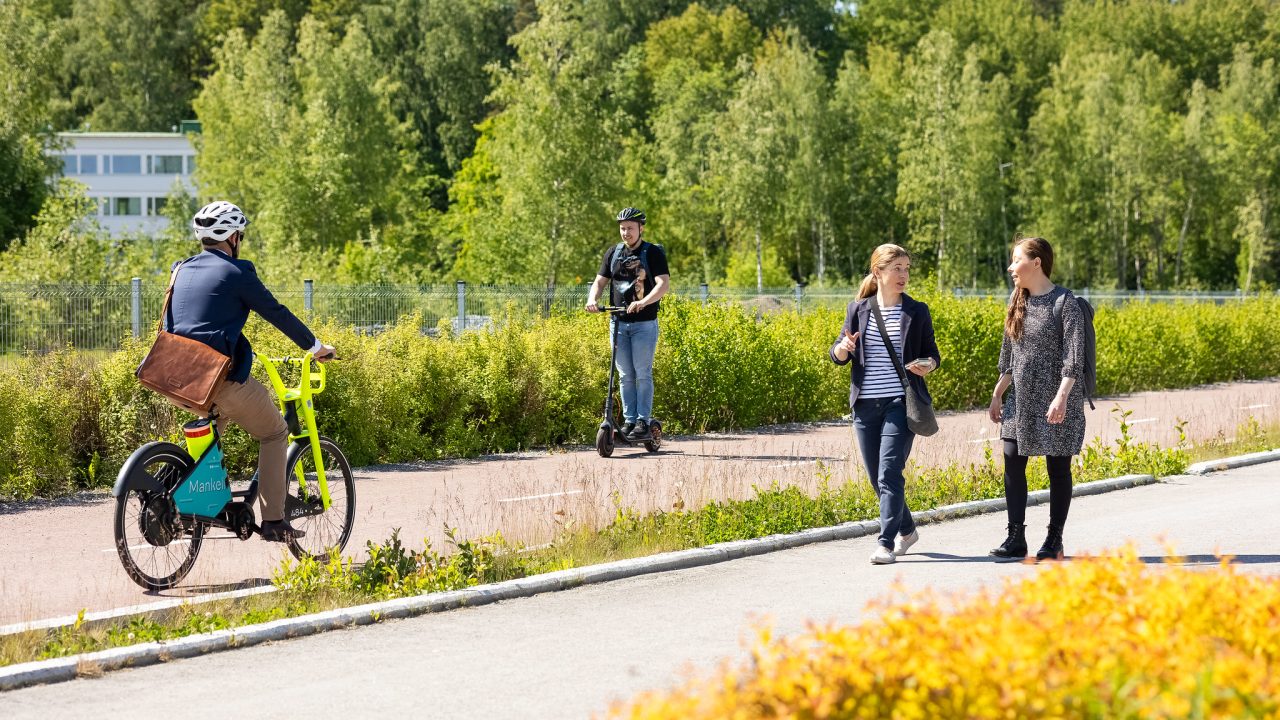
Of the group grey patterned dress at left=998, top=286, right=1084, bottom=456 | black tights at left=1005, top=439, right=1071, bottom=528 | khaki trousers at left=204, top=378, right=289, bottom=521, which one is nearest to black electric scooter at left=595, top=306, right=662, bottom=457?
black tights at left=1005, top=439, right=1071, bottom=528

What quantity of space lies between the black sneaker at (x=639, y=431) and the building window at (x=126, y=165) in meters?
86.5

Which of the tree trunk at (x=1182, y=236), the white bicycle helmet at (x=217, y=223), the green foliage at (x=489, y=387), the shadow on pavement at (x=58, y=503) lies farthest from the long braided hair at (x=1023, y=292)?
the tree trunk at (x=1182, y=236)

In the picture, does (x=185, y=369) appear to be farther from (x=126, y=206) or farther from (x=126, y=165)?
(x=126, y=206)

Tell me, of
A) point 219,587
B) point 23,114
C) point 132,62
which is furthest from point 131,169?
point 219,587

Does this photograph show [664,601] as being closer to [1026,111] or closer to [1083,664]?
[1083,664]

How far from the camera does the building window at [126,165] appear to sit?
9331cm

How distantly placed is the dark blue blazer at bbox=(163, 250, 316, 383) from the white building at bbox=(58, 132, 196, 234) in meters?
84.6

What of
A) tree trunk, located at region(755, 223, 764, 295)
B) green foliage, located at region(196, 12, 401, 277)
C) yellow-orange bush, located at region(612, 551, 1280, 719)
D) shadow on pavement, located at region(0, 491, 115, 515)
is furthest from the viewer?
tree trunk, located at region(755, 223, 764, 295)

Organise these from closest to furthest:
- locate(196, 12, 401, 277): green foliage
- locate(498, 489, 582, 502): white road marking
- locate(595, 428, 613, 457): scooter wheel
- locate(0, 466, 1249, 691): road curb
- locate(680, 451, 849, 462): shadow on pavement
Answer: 1. locate(0, 466, 1249, 691): road curb
2. locate(498, 489, 582, 502): white road marking
3. locate(680, 451, 849, 462): shadow on pavement
4. locate(595, 428, 613, 457): scooter wheel
5. locate(196, 12, 401, 277): green foliage

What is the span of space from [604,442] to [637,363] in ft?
2.42

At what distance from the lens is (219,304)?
7.64 m

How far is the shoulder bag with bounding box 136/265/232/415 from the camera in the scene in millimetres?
7500

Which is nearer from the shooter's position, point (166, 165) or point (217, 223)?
point (217, 223)

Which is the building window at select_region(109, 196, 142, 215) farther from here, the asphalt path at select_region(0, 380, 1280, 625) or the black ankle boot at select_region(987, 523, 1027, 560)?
the black ankle boot at select_region(987, 523, 1027, 560)
